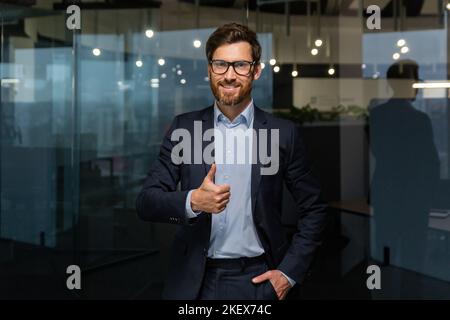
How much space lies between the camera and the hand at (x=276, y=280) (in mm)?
1778

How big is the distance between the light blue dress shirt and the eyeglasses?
0.49ft

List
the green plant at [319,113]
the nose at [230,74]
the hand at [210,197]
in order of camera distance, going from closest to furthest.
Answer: the hand at [210,197], the nose at [230,74], the green plant at [319,113]

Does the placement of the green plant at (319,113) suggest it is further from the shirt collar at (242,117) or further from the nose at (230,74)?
the nose at (230,74)

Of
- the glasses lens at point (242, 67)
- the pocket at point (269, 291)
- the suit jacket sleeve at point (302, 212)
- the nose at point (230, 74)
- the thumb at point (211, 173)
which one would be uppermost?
the glasses lens at point (242, 67)

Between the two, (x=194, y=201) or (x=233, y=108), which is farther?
(x=233, y=108)

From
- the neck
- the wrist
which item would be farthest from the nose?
the wrist

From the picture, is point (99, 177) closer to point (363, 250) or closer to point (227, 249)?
point (363, 250)

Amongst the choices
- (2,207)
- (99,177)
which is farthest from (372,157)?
(2,207)

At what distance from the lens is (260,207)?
1.75m

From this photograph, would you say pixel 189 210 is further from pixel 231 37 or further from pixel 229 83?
pixel 231 37

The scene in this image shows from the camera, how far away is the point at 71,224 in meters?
5.02

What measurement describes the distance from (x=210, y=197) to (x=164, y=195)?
17 centimetres

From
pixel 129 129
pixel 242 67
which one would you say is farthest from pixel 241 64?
pixel 129 129

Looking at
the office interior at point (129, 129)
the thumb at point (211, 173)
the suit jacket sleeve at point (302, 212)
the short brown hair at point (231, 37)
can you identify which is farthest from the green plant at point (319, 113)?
the thumb at point (211, 173)
